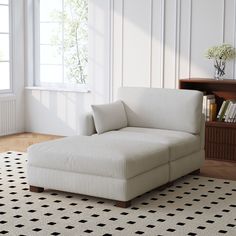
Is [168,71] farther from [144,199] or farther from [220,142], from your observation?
[144,199]

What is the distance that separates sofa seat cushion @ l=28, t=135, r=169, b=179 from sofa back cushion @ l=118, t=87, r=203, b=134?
74cm

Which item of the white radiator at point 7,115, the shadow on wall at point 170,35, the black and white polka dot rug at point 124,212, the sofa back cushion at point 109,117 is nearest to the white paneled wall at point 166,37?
the shadow on wall at point 170,35

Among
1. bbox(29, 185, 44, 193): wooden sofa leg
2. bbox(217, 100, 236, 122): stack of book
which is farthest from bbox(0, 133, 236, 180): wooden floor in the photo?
bbox(29, 185, 44, 193): wooden sofa leg

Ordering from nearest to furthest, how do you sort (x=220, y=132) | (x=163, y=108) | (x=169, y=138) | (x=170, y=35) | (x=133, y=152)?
1. (x=133, y=152)
2. (x=169, y=138)
3. (x=163, y=108)
4. (x=220, y=132)
5. (x=170, y=35)

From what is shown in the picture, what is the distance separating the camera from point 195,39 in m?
7.11

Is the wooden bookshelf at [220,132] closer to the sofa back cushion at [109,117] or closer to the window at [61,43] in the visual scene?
the sofa back cushion at [109,117]

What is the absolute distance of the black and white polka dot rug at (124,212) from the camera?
4.24 metres

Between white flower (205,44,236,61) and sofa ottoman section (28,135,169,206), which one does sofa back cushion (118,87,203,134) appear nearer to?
sofa ottoman section (28,135,169,206)

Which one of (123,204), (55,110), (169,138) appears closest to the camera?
(123,204)

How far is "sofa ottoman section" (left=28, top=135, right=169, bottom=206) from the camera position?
15.6 ft

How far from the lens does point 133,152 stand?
4.91 meters

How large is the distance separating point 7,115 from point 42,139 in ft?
2.18

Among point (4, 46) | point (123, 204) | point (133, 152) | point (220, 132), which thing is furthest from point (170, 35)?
point (123, 204)

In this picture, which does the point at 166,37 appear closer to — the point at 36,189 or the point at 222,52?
the point at 222,52
